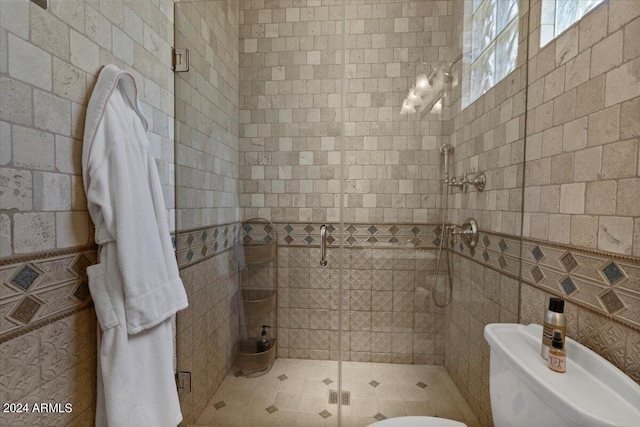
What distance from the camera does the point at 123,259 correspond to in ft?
2.73

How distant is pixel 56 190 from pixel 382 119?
1609mm

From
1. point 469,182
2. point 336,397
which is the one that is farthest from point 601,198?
point 336,397

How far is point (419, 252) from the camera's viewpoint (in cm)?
173

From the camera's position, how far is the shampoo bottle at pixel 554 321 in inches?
32.5

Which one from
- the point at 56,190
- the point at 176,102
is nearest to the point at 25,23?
the point at 56,190

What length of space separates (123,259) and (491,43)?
6.57 feet

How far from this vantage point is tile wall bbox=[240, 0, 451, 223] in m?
1.66

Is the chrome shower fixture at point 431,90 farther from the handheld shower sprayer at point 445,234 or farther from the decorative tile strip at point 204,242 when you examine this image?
the decorative tile strip at point 204,242

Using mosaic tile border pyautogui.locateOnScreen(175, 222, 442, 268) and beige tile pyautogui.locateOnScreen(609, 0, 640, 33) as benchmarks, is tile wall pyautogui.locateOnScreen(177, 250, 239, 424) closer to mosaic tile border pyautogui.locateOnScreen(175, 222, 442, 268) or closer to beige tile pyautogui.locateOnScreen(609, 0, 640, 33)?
mosaic tile border pyautogui.locateOnScreen(175, 222, 442, 268)

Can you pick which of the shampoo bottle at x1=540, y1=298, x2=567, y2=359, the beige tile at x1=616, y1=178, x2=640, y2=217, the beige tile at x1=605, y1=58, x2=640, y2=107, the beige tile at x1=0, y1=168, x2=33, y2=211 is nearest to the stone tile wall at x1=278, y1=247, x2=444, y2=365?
the shampoo bottle at x1=540, y1=298, x2=567, y2=359

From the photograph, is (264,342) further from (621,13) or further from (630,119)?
(621,13)

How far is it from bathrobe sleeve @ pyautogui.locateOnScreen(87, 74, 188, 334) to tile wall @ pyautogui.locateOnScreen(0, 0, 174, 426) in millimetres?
84

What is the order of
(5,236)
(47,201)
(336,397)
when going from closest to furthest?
(5,236) < (47,201) < (336,397)

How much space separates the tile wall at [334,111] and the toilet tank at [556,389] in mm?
905
